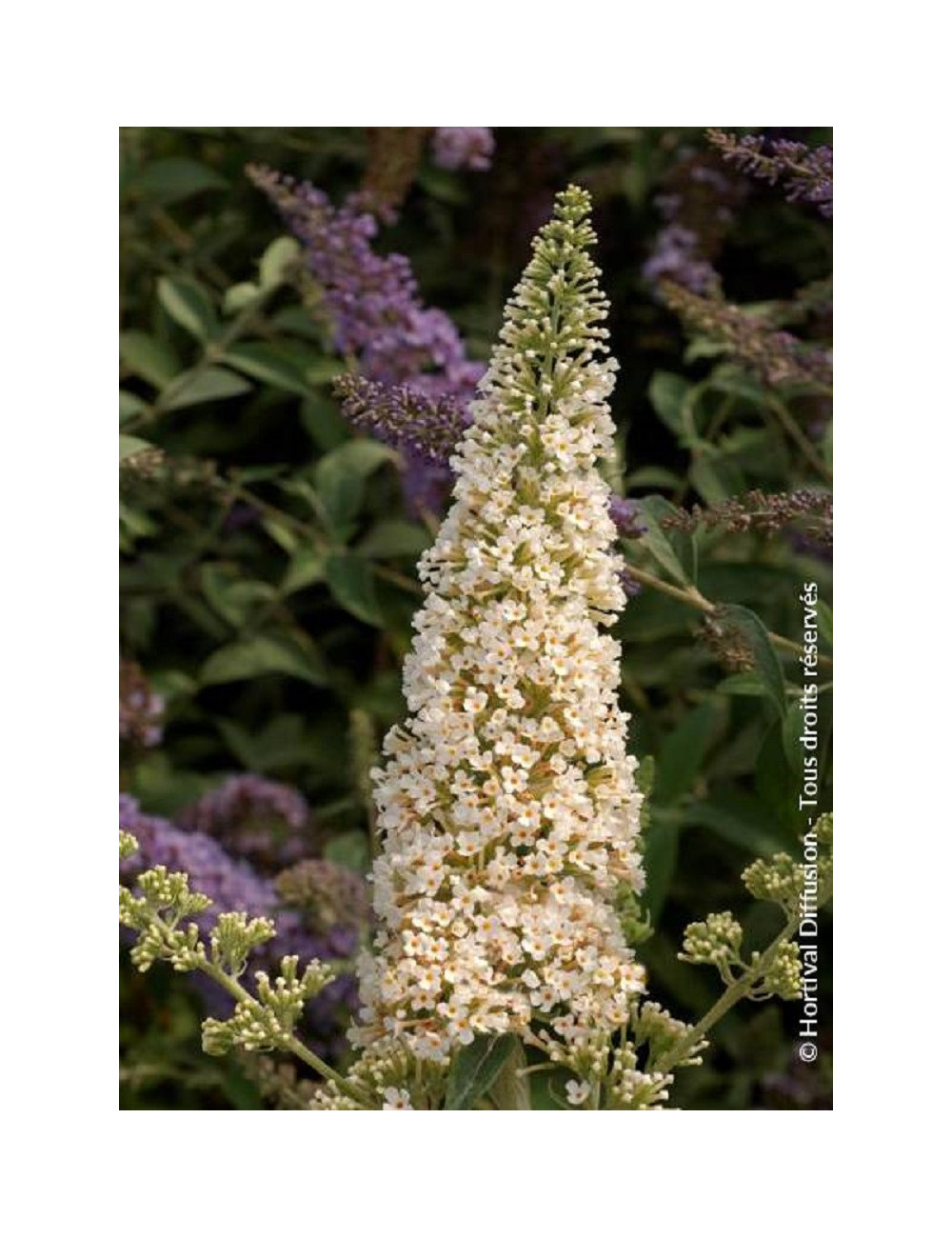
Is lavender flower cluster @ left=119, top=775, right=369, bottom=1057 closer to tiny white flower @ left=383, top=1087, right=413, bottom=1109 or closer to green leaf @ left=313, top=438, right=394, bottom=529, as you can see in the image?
tiny white flower @ left=383, top=1087, right=413, bottom=1109

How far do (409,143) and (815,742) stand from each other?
1.06 metres

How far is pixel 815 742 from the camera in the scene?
2020 millimetres

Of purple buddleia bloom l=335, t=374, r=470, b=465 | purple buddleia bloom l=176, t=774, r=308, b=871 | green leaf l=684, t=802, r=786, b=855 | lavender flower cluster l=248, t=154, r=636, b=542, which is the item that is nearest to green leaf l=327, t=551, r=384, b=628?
lavender flower cluster l=248, t=154, r=636, b=542

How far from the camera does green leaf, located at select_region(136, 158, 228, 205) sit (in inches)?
114

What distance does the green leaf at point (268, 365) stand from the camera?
2613 millimetres

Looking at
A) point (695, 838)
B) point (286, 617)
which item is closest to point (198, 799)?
point (286, 617)

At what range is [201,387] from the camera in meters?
2.67

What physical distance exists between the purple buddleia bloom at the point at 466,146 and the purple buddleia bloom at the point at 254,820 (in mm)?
942

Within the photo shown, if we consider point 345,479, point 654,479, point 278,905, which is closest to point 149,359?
point 345,479

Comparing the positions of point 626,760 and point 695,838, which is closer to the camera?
point 626,760

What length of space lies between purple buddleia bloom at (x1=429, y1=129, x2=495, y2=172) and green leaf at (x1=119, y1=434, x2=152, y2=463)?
0.64m

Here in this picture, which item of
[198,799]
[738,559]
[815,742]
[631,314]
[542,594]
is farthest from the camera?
[631,314]

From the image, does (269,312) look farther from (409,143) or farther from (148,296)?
(409,143)

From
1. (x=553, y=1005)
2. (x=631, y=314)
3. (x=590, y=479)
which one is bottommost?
(x=553, y=1005)
